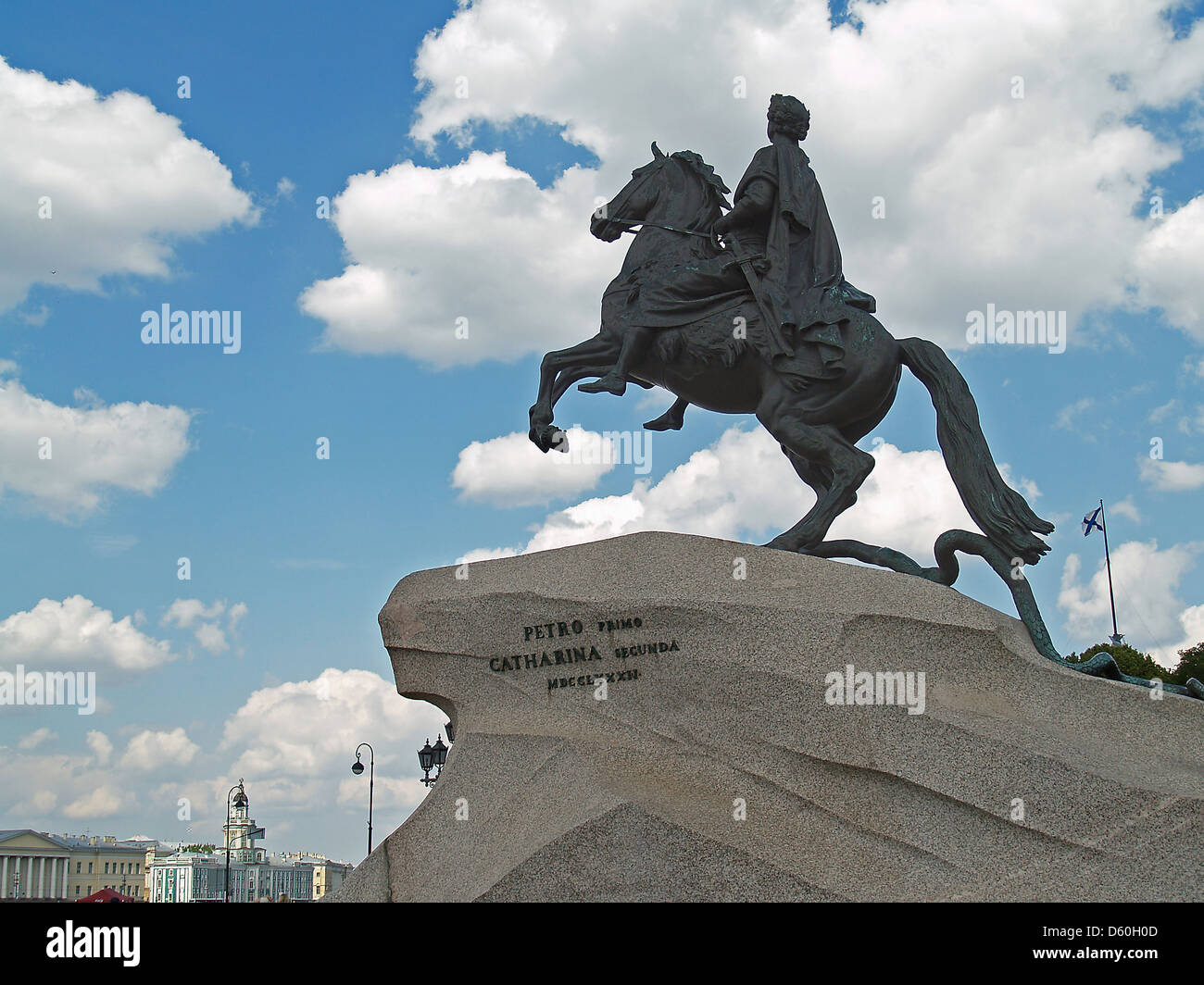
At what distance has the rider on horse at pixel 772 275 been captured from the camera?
942cm

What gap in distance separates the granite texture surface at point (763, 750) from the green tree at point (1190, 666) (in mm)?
29583

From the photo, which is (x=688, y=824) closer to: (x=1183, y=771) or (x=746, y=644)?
(x=746, y=644)

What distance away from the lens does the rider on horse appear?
9422 millimetres

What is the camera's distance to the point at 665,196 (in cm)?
1041

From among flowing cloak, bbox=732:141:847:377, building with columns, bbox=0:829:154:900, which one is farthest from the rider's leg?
building with columns, bbox=0:829:154:900

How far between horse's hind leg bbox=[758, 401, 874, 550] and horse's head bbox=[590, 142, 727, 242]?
6.60ft

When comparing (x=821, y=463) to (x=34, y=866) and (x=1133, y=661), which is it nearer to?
(x=1133, y=661)
